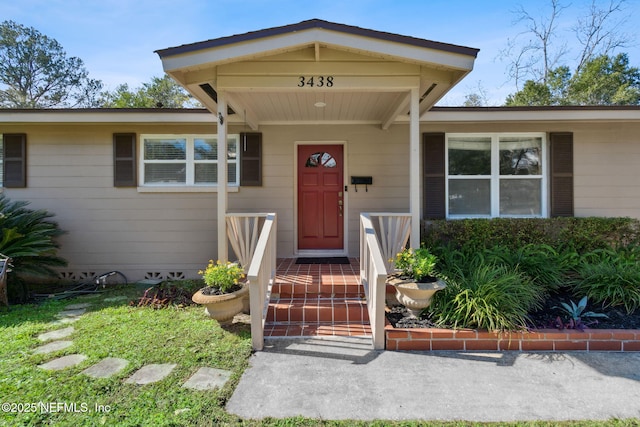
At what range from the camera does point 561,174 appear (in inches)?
208

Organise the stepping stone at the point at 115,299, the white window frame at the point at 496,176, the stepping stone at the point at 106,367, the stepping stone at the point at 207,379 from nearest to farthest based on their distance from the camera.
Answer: the stepping stone at the point at 207,379
the stepping stone at the point at 106,367
the stepping stone at the point at 115,299
the white window frame at the point at 496,176

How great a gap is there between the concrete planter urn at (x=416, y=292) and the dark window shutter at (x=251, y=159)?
3015 mm

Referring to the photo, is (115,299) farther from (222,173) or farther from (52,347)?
(222,173)

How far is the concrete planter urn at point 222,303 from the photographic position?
10.3 feet

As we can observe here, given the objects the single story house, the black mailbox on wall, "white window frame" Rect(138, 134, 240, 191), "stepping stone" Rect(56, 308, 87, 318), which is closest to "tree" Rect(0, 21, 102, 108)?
the single story house

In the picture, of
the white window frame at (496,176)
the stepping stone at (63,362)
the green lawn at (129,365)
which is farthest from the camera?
the white window frame at (496,176)

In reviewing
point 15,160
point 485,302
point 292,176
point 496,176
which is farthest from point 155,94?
point 485,302

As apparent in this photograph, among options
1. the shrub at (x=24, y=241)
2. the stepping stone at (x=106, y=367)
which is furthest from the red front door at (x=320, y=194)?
the shrub at (x=24, y=241)

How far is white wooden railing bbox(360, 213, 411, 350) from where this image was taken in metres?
2.92

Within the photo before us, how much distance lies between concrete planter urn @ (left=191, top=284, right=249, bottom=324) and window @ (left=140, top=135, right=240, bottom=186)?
2.57m

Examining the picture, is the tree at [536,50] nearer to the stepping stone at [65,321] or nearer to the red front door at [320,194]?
the red front door at [320,194]

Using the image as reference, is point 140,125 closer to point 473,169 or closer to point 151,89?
point 473,169

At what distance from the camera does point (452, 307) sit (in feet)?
10.6

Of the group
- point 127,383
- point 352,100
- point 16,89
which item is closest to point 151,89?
point 16,89
